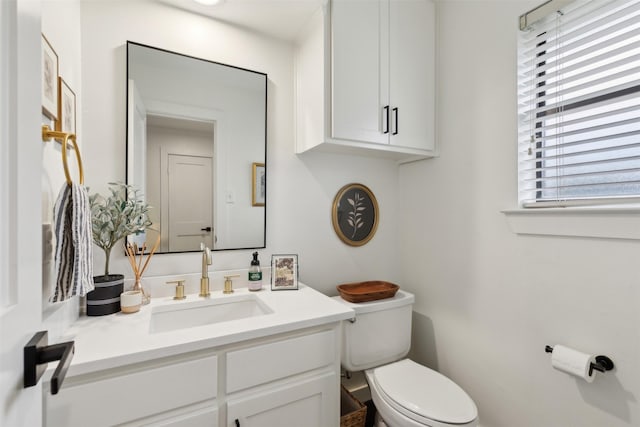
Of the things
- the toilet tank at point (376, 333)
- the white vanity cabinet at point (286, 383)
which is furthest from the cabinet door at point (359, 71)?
the white vanity cabinet at point (286, 383)

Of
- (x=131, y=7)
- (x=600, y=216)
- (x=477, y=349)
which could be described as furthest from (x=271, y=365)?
(x=131, y=7)

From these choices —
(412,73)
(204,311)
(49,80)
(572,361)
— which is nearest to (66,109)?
(49,80)

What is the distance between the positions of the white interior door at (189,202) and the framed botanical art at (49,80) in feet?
1.68

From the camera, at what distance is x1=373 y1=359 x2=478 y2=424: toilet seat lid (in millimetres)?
1187

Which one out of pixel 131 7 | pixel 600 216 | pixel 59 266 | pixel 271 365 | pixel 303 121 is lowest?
pixel 271 365

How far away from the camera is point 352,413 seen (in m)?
1.47

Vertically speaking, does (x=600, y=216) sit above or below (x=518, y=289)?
above

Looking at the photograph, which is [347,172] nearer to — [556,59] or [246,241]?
[246,241]

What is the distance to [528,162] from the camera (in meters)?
1.41

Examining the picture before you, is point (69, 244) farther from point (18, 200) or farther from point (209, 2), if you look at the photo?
point (209, 2)

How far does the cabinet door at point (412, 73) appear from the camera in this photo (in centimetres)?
164

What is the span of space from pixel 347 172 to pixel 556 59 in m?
1.12

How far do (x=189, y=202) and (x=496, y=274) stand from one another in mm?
1563

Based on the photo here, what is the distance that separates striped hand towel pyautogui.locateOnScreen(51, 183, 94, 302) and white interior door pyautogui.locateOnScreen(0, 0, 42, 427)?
0.39 meters
